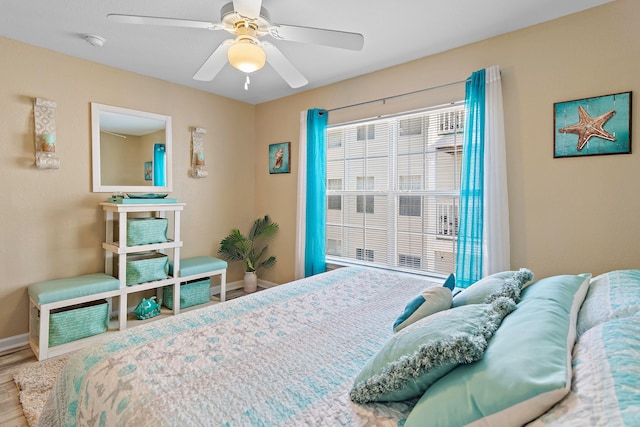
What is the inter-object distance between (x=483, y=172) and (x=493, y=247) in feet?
1.96

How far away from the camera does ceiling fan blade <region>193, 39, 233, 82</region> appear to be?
2055 millimetres

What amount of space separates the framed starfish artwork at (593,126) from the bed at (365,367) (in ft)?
3.74

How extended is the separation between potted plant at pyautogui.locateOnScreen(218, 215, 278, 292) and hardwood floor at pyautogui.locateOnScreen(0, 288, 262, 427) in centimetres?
207

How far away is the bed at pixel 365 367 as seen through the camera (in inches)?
28.3

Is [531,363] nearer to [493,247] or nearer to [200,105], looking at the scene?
[493,247]

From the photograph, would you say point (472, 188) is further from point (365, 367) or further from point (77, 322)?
point (77, 322)

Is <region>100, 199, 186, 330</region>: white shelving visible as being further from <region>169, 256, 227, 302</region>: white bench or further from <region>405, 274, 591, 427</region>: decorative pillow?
<region>405, 274, 591, 427</region>: decorative pillow

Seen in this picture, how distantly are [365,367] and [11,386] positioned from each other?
8.44 ft

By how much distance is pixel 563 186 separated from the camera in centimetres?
230


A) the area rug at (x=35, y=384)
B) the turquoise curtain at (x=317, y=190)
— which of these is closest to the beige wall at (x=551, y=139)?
the turquoise curtain at (x=317, y=190)

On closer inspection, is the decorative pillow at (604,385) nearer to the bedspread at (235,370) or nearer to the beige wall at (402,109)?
the bedspread at (235,370)

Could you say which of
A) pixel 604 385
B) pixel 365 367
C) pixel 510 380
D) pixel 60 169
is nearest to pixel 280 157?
pixel 60 169

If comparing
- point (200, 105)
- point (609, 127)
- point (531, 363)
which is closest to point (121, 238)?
point (200, 105)

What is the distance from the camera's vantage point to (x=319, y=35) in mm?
1892
